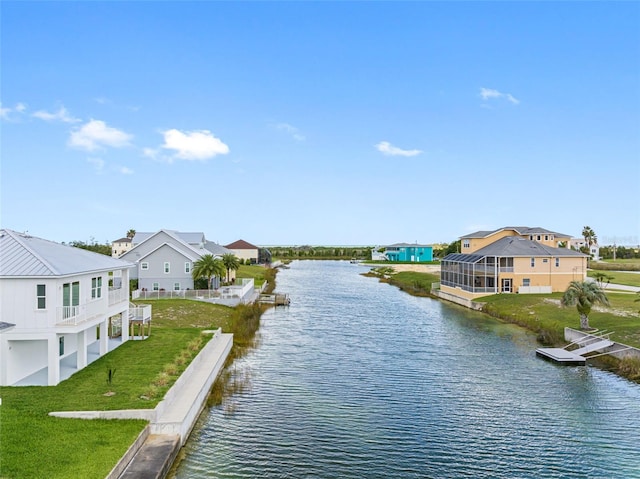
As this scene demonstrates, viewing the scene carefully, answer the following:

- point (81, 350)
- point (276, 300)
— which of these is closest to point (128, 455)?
point (81, 350)

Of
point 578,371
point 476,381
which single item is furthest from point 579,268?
point 476,381

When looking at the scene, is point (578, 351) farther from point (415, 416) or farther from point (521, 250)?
point (521, 250)

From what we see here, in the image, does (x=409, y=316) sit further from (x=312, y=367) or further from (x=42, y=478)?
(x=42, y=478)

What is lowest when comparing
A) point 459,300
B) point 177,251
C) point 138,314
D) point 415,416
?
point 415,416

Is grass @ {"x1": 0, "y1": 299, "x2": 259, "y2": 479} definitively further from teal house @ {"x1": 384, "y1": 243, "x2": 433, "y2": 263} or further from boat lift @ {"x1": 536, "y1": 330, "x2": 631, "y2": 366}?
teal house @ {"x1": 384, "y1": 243, "x2": 433, "y2": 263}

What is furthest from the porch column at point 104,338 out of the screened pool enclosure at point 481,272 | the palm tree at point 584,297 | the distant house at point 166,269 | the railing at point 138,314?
the screened pool enclosure at point 481,272

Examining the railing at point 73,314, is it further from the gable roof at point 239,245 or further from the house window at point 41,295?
the gable roof at point 239,245
